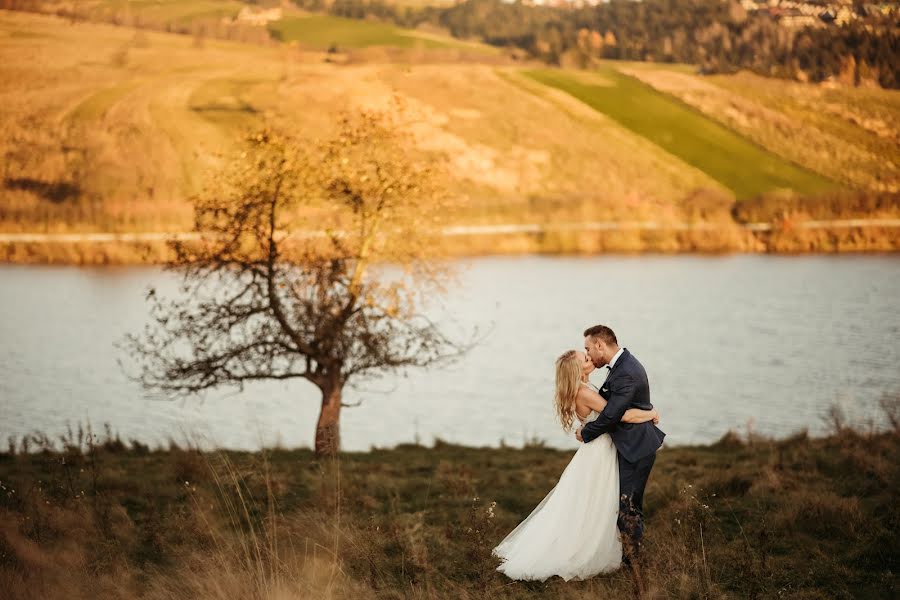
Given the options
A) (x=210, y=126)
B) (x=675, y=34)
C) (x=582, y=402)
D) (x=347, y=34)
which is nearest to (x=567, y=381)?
(x=582, y=402)

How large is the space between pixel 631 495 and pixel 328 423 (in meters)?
9.45

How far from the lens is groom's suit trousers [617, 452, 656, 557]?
8.46 m

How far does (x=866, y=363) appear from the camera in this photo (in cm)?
3300

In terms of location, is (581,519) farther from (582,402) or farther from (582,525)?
(582,402)

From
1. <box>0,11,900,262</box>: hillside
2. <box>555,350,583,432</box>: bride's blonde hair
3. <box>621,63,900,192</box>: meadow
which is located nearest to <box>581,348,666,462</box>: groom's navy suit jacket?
<box>555,350,583,432</box>: bride's blonde hair

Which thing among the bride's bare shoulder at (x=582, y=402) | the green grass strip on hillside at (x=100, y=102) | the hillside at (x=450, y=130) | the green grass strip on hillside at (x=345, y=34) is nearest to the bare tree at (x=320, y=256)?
the bride's bare shoulder at (x=582, y=402)

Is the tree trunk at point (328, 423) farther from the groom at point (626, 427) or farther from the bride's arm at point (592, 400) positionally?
the bride's arm at point (592, 400)

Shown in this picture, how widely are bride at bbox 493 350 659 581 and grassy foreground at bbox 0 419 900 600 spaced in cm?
20

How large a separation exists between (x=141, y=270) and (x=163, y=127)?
13697 mm

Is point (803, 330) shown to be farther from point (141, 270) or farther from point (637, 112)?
point (637, 112)

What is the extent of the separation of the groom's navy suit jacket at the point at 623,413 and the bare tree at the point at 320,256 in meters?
8.38

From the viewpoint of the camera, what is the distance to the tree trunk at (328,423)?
17.0 m

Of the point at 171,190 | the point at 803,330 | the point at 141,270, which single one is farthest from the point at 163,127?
the point at 803,330

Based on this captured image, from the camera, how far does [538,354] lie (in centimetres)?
3512
